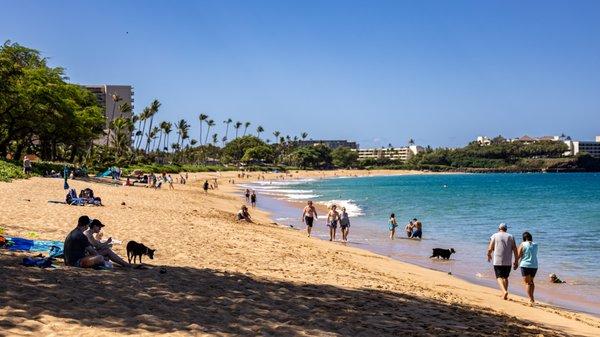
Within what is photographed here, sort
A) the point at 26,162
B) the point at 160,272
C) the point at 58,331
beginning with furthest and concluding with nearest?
the point at 26,162 < the point at 160,272 < the point at 58,331

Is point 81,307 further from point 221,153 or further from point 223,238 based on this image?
point 221,153

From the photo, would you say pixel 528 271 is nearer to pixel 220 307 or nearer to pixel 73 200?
pixel 220 307

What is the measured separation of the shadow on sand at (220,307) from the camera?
649 cm

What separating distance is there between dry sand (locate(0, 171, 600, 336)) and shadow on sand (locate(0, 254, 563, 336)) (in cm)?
2

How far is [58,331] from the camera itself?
5785mm

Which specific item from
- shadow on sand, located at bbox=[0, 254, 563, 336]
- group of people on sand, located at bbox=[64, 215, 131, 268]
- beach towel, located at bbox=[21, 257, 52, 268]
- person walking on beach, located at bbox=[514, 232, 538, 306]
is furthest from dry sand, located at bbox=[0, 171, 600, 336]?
person walking on beach, located at bbox=[514, 232, 538, 306]

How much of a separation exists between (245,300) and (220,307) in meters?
0.59

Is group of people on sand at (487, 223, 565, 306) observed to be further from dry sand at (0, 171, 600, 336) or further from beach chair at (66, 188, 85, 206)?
beach chair at (66, 188, 85, 206)

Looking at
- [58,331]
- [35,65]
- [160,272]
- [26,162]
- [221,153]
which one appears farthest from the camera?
[221,153]

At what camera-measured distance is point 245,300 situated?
7980 mm

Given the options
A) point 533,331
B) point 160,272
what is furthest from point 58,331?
point 533,331

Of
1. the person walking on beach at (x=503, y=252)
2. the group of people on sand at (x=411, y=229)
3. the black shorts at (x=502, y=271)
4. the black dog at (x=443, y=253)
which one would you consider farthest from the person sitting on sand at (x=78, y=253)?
the group of people on sand at (x=411, y=229)

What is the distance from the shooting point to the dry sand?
6.45 meters

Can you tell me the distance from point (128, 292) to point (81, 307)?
1024mm
